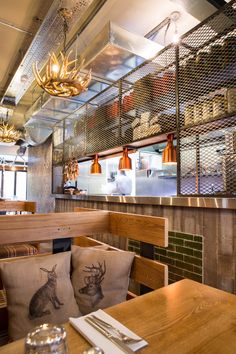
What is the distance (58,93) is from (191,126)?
1462mm

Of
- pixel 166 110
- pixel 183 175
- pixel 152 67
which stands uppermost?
pixel 152 67

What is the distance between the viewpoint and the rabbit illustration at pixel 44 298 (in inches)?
52.0

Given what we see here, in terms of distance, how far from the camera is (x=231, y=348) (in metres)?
0.74

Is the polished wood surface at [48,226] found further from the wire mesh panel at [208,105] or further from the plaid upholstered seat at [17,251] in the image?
the plaid upholstered seat at [17,251]

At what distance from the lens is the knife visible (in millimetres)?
720

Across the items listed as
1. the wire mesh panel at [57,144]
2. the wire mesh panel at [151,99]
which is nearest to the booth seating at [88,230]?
the wire mesh panel at [151,99]

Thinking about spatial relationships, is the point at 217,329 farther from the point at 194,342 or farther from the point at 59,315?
the point at 59,315

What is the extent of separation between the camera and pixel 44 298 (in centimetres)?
136

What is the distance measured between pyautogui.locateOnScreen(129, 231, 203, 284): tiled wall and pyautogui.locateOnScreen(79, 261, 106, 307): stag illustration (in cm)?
93

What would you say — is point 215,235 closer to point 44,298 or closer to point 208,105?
point 208,105

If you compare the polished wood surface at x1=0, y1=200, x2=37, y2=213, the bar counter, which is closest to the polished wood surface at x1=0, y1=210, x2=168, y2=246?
the bar counter

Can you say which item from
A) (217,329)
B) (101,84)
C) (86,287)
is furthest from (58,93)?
(217,329)

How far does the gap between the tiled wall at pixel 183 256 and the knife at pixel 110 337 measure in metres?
1.42

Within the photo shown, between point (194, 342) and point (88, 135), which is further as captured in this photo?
point (88, 135)
